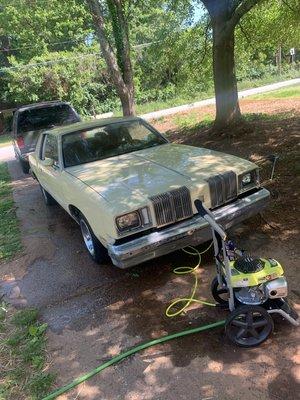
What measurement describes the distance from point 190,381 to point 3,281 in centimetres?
302

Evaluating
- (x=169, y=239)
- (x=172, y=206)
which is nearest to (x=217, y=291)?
(x=169, y=239)

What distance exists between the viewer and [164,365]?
3.07 m

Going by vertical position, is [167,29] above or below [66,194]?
above

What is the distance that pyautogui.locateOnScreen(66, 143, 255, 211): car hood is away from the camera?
4004mm

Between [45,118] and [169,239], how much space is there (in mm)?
7587

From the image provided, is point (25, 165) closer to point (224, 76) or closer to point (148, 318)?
point (224, 76)

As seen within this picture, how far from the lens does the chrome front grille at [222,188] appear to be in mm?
4121

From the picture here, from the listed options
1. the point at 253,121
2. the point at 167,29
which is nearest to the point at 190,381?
the point at 253,121

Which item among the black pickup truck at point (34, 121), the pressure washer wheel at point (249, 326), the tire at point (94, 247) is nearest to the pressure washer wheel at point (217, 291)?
the pressure washer wheel at point (249, 326)

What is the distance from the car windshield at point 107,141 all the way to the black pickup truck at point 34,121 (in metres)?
4.84

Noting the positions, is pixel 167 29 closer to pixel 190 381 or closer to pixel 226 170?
pixel 226 170

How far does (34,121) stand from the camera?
10.3m

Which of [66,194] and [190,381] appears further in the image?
[66,194]

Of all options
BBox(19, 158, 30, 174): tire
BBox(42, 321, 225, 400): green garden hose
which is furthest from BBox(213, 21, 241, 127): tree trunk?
BBox(42, 321, 225, 400): green garden hose
